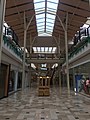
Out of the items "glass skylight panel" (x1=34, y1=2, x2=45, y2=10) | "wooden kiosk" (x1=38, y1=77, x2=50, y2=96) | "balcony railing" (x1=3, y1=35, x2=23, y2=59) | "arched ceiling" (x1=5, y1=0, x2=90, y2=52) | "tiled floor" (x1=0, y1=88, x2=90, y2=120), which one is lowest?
"tiled floor" (x1=0, y1=88, x2=90, y2=120)

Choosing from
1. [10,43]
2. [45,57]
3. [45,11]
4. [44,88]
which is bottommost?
[44,88]

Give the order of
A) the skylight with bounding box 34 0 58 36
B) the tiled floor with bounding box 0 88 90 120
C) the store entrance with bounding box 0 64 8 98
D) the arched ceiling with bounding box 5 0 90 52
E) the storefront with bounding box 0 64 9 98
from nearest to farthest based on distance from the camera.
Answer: the tiled floor with bounding box 0 88 90 120
the store entrance with bounding box 0 64 8 98
the storefront with bounding box 0 64 9 98
the arched ceiling with bounding box 5 0 90 52
the skylight with bounding box 34 0 58 36

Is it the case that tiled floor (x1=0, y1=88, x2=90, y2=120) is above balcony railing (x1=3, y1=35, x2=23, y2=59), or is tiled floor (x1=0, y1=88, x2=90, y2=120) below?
below

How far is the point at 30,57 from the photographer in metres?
25.9

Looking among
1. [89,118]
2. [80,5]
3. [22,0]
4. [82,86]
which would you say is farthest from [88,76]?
[22,0]

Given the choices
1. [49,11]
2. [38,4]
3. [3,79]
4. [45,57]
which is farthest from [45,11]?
[3,79]

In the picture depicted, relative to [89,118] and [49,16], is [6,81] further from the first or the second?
[49,16]

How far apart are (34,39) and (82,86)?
16.9 meters

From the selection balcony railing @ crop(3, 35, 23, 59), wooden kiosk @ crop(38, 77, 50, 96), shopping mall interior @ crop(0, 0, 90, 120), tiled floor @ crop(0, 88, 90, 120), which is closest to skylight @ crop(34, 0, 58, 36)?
shopping mall interior @ crop(0, 0, 90, 120)

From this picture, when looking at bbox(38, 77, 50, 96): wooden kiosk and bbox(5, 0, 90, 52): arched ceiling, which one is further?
bbox(5, 0, 90, 52): arched ceiling

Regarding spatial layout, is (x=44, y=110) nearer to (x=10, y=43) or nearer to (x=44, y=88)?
(x=44, y=88)

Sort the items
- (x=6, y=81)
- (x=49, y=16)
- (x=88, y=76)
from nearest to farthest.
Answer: (x=6, y=81) < (x=88, y=76) < (x=49, y=16)

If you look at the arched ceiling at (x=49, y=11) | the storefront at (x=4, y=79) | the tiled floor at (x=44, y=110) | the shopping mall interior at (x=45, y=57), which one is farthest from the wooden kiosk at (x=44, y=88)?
the arched ceiling at (x=49, y=11)

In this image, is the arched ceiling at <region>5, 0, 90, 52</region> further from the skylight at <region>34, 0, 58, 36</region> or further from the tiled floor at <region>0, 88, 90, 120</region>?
the tiled floor at <region>0, 88, 90, 120</region>
